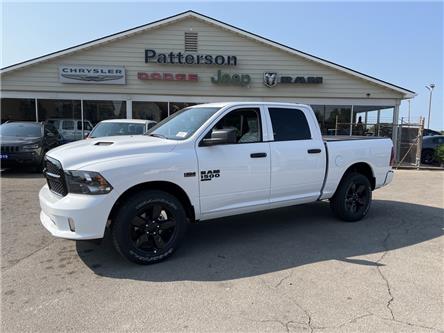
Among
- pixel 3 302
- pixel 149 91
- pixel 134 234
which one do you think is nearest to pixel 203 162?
pixel 134 234

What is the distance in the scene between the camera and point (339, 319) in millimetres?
3207

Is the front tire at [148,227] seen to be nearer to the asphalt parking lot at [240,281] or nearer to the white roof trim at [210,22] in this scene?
the asphalt parking lot at [240,281]

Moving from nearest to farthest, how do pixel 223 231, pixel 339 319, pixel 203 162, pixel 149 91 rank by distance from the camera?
A: pixel 339 319
pixel 203 162
pixel 223 231
pixel 149 91

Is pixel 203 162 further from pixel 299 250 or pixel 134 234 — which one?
pixel 299 250

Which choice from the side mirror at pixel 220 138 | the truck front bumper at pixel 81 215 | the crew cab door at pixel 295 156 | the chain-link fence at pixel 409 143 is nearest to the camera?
the truck front bumper at pixel 81 215

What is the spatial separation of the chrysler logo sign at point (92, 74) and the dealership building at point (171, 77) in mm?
44

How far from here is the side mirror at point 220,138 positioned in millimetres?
4419

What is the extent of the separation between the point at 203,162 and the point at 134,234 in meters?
1.17

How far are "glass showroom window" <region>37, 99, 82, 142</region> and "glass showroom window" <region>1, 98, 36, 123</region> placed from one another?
411 mm

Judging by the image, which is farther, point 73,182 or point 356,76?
point 356,76

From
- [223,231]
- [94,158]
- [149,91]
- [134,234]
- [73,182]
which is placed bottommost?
[223,231]

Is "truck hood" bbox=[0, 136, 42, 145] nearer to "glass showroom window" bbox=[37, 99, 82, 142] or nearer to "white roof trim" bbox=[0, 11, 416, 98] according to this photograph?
"glass showroom window" bbox=[37, 99, 82, 142]

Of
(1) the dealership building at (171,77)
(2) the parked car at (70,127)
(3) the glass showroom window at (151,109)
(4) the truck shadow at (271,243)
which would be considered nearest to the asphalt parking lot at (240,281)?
(4) the truck shadow at (271,243)

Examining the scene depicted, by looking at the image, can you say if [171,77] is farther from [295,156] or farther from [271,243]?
[271,243]
